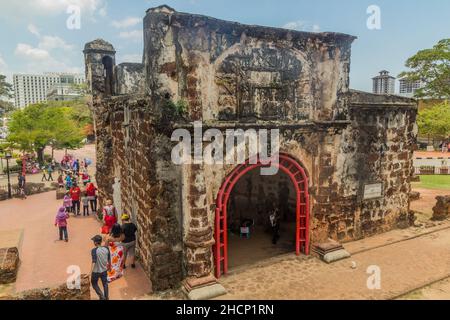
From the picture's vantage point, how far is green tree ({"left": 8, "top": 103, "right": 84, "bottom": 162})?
24764 mm

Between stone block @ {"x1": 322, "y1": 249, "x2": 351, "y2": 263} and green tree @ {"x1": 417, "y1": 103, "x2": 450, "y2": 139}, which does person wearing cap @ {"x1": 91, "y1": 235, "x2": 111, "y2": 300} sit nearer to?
stone block @ {"x1": 322, "y1": 249, "x2": 351, "y2": 263}

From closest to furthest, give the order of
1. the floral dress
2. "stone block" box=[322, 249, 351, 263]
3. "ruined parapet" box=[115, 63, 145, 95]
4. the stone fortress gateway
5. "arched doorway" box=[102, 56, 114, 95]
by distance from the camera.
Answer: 1. the stone fortress gateway
2. the floral dress
3. "stone block" box=[322, 249, 351, 263]
4. "ruined parapet" box=[115, 63, 145, 95]
5. "arched doorway" box=[102, 56, 114, 95]

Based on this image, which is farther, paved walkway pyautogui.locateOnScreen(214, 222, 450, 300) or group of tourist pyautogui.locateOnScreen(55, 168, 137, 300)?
paved walkway pyautogui.locateOnScreen(214, 222, 450, 300)

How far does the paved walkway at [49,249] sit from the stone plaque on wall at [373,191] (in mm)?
6559

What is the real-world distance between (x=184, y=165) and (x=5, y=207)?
11.9 m

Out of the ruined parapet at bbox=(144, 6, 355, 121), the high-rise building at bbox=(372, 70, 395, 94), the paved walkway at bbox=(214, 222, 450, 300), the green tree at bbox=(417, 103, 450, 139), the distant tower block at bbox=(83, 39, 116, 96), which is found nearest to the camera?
the ruined parapet at bbox=(144, 6, 355, 121)

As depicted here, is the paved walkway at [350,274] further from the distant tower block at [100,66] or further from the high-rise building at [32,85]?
the high-rise building at [32,85]

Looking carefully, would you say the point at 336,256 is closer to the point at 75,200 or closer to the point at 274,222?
the point at 274,222

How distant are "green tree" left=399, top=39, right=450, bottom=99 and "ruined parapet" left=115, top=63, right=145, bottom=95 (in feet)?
93.3

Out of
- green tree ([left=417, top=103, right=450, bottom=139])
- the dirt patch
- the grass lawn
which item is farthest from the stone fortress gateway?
green tree ([left=417, top=103, right=450, bottom=139])

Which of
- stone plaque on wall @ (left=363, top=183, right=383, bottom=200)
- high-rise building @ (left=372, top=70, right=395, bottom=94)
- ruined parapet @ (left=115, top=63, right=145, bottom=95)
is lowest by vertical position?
stone plaque on wall @ (left=363, top=183, right=383, bottom=200)

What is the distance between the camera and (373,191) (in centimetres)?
1034

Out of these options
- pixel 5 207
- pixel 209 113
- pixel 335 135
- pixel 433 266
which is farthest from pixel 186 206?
pixel 5 207
